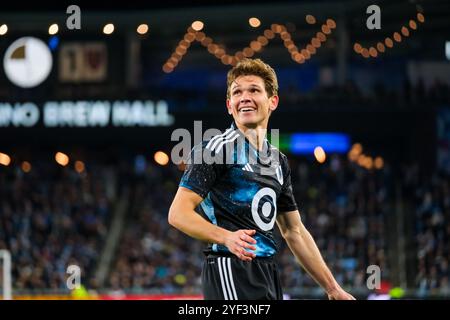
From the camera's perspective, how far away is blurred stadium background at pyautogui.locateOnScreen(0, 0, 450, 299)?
23719mm

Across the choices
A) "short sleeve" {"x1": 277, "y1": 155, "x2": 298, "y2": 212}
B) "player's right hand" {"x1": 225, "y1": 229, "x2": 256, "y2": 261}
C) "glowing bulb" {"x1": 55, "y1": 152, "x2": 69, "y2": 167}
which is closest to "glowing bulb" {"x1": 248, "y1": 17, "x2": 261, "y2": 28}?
"glowing bulb" {"x1": 55, "y1": 152, "x2": 69, "y2": 167}

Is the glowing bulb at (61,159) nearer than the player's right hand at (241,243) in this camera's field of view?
No

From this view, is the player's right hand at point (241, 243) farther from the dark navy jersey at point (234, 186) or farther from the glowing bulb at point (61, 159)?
the glowing bulb at point (61, 159)

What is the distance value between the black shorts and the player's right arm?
218mm

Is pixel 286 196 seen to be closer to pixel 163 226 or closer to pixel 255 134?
pixel 255 134

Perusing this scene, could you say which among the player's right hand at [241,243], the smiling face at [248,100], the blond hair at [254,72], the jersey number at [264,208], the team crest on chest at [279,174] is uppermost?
the blond hair at [254,72]

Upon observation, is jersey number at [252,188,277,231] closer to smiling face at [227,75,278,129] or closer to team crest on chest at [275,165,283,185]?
team crest on chest at [275,165,283,185]

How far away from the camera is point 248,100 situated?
16.4ft

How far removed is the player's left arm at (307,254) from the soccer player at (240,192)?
0.07 metres

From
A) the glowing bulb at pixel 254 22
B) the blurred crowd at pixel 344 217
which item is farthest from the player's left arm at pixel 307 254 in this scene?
the glowing bulb at pixel 254 22

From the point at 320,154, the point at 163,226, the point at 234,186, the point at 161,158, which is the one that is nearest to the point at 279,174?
the point at 234,186

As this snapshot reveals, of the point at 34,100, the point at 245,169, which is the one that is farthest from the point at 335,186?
the point at 245,169

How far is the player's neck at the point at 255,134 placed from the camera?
5070mm
